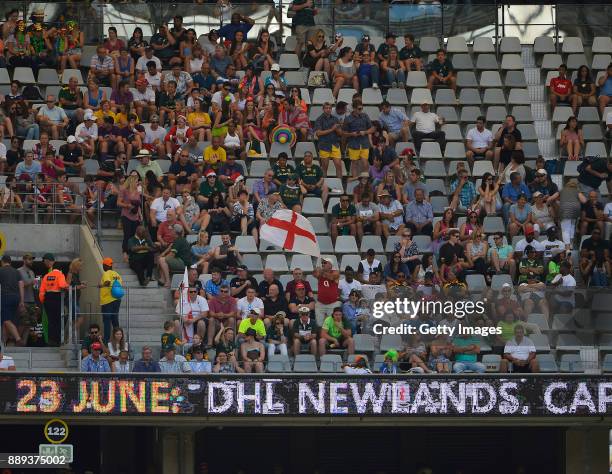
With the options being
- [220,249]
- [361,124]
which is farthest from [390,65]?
[220,249]

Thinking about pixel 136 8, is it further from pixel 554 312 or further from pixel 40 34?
pixel 554 312

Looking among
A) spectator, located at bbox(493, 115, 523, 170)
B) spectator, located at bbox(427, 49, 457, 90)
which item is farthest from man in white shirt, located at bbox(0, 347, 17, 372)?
spectator, located at bbox(427, 49, 457, 90)

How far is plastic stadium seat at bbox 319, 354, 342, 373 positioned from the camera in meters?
24.7

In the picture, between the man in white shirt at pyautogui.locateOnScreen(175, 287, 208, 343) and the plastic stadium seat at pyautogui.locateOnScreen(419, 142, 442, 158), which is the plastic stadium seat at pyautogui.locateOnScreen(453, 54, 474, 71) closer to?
the plastic stadium seat at pyautogui.locateOnScreen(419, 142, 442, 158)

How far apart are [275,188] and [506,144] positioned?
455 centimetres

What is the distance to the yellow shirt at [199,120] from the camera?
1200 inches

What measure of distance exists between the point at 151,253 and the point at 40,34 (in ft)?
24.6

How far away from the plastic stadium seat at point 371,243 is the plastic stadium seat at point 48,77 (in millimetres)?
7078

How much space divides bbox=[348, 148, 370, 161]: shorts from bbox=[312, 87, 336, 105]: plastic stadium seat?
208 cm

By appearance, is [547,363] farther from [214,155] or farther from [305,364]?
[214,155]

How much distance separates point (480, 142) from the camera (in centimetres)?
3156

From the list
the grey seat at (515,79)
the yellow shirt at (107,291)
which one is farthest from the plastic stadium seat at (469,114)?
the yellow shirt at (107,291)

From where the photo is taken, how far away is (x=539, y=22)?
3562cm

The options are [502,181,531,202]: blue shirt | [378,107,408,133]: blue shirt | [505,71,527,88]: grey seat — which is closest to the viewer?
[502,181,531,202]: blue shirt
